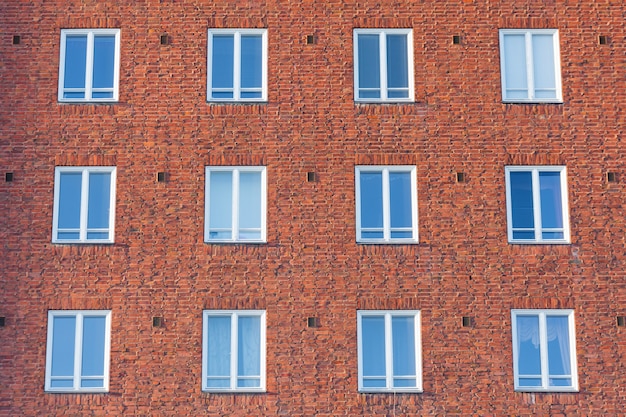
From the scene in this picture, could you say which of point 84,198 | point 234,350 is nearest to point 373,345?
point 234,350

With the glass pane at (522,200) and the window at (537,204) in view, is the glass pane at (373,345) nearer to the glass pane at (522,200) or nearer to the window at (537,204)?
the window at (537,204)

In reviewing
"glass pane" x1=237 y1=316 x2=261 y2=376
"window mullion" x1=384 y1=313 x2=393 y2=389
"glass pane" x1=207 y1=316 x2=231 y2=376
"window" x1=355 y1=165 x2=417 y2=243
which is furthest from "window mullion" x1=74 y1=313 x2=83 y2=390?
"window mullion" x1=384 y1=313 x2=393 y2=389

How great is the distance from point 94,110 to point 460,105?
9834 mm

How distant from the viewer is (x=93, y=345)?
31.1 m

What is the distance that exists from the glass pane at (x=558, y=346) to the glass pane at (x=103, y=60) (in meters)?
13.4

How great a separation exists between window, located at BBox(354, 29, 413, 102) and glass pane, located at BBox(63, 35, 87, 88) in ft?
24.4

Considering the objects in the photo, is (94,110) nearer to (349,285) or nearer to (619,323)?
(349,285)

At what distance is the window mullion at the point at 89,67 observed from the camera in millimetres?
32812

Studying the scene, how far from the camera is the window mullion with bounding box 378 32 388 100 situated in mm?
32844

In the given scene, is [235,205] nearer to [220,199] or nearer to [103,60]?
[220,199]

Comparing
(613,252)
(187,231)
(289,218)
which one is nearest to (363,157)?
(289,218)

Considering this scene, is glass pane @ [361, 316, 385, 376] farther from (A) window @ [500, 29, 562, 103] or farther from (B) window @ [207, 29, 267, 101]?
(A) window @ [500, 29, 562, 103]

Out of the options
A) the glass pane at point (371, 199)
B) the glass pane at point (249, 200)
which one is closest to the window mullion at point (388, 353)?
the glass pane at point (371, 199)

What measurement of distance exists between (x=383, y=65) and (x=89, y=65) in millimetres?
8008
